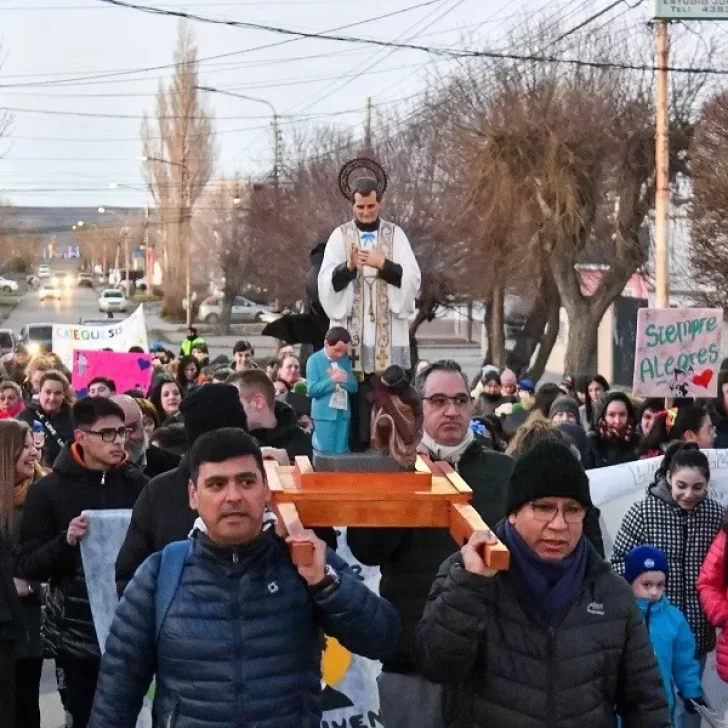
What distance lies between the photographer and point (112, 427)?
6.59 metres

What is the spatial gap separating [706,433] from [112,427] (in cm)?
413

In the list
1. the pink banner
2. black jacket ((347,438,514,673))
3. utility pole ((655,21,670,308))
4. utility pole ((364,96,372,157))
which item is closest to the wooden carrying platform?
black jacket ((347,438,514,673))

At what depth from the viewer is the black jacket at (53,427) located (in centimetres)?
1056

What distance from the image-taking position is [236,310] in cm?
7438

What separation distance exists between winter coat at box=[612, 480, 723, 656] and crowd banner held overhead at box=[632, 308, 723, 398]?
4981 millimetres

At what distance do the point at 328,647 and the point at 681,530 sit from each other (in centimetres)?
204

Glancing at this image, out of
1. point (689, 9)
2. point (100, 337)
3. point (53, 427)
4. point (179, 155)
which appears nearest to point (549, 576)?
point (53, 427)

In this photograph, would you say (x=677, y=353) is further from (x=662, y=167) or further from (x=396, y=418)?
(x=396, y=418)

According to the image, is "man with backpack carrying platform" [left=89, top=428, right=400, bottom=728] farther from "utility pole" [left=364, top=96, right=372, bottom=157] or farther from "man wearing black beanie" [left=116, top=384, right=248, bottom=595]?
"utility pole" [left=364, top=96, right=372, bottom=157]

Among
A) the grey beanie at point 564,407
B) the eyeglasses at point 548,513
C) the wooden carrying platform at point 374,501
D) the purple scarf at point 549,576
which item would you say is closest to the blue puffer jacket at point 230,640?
the wooden carrying platform at point 374,501

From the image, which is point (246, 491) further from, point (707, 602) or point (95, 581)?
point (707, 602)

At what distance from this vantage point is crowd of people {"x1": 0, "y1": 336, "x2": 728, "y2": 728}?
155 inches

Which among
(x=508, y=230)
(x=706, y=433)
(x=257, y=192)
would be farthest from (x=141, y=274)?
(x=706, y=433)

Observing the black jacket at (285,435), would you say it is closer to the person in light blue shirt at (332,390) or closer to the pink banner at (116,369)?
the person in light blue shirt at (332,390)
